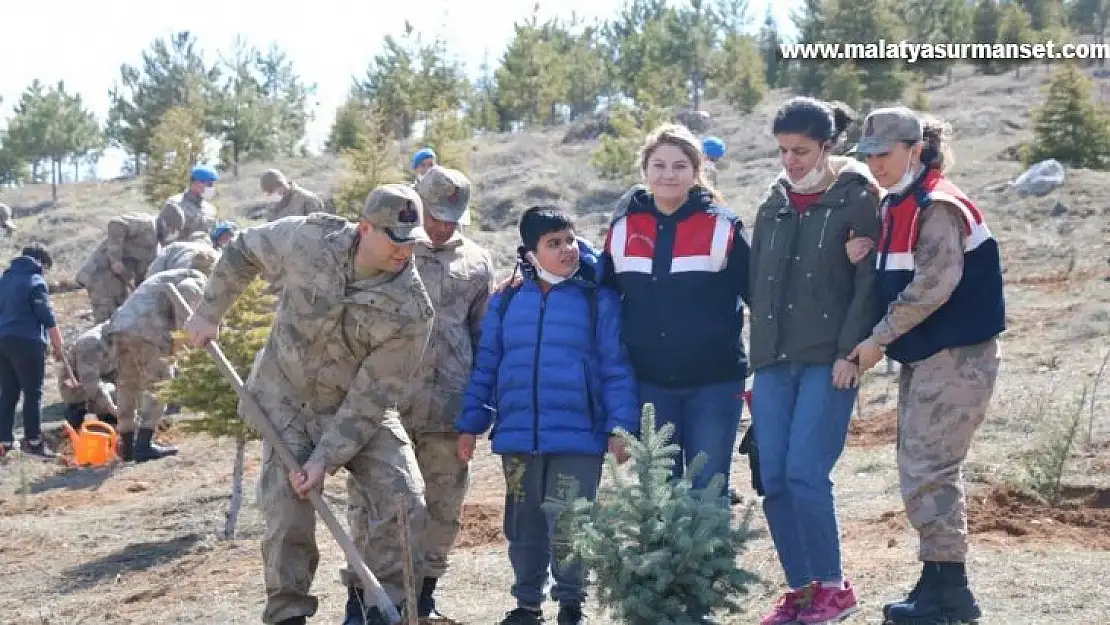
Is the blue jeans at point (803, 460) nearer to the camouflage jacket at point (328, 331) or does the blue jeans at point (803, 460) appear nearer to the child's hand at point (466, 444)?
the child's hand at point (466, 444)

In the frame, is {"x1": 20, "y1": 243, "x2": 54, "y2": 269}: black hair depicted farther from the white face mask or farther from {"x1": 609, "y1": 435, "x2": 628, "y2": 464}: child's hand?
the white face mask

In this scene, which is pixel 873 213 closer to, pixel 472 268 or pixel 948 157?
pixel 948 157

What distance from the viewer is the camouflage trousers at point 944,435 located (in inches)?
208

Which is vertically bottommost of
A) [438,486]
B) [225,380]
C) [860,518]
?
[860,518]

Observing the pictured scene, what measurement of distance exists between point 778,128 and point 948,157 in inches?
25.8

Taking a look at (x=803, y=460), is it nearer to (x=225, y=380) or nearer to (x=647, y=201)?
(x=647, y=201)

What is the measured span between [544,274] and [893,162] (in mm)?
1471

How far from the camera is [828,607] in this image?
17.5 ft

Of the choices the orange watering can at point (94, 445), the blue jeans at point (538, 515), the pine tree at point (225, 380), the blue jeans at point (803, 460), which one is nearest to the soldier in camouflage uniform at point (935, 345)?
the blue jeans at point (803, 460)

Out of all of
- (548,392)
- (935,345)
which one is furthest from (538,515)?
(935,345)

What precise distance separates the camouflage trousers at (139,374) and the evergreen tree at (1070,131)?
646 inches

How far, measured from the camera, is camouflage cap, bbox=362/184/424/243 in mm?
5277

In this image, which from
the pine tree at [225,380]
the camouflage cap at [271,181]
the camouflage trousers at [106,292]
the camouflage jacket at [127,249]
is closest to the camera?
the pine tree at [225,380]

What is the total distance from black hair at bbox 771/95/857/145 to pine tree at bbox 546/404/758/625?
140 cm
